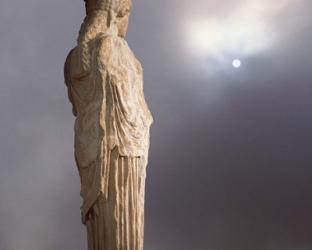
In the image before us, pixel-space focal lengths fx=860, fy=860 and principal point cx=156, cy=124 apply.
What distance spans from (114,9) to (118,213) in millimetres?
2503

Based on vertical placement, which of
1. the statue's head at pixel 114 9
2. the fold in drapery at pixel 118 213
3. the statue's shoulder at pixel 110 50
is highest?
the statue's head at pixel 114 9

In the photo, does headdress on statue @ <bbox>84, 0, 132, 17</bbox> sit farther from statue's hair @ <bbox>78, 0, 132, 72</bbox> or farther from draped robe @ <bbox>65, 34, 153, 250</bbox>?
draped robe @ <bbox>65, 34, 153, 250</bbox>

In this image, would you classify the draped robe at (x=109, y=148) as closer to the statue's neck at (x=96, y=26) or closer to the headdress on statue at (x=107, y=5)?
the statue's neck at (x=96, y=26)

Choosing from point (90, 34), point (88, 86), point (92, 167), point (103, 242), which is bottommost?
point (103, 242)

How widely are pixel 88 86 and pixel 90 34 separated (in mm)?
645

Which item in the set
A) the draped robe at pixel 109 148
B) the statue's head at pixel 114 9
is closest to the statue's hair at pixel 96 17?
the statue's head at pixel 114 9

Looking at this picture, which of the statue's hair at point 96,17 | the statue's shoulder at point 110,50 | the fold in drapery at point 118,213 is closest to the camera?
the fold in drapery at point 118,213

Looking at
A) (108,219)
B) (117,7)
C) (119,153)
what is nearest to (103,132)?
(119,153)

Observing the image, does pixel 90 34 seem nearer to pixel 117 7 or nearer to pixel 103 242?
pixel 117 7

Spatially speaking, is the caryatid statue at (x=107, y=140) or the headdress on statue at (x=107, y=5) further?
the headdress on statue at (x=107, y=5)

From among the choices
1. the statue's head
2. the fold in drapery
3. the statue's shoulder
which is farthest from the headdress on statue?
the fold in drapery

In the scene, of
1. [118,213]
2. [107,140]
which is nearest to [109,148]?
[107,140]

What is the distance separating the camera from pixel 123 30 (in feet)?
35.3

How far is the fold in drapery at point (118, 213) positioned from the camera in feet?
32.3
